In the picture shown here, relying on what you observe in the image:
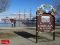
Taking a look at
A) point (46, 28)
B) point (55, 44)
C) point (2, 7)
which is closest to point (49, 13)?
point (46, 28)

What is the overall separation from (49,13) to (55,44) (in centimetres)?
262

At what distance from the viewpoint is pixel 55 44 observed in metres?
11.6

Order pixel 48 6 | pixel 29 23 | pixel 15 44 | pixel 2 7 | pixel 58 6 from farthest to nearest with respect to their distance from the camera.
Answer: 1. pixel 29 23
2. pixel 58 6
3. pixel 2 7
4. pixel 48 6
5. pixel 15 44

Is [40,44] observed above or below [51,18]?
below

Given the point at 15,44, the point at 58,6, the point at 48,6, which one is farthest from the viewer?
the point at 58,6

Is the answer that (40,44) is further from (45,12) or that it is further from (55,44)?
(45,12)

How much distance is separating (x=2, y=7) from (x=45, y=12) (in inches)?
244

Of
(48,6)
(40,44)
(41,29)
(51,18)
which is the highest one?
(48,6)

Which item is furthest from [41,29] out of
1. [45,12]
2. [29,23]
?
[29,23]

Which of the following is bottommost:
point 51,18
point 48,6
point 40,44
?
point 40,44

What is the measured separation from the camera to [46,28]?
13031 millimetres

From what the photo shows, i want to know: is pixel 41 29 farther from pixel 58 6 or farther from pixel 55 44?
pixel 58 6

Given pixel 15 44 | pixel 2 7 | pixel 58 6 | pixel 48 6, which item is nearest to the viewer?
pixel 15 44

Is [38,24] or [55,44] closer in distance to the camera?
[55,44]
